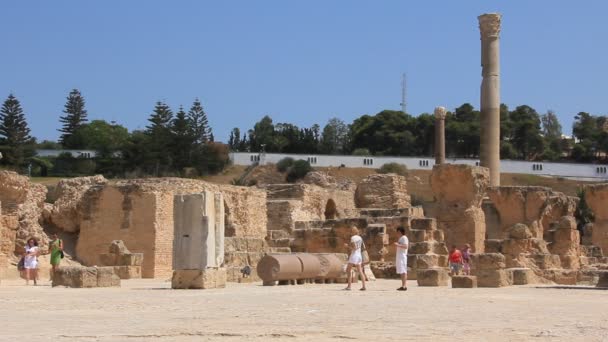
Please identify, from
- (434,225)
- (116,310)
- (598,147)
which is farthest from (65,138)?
(116,310)

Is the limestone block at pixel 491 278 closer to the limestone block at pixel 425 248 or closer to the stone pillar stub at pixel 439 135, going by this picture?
the limestone block at pixel 425 248

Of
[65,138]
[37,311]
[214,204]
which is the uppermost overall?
[65,138]

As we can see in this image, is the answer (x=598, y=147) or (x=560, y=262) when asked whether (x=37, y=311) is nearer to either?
(x=560, y=262)

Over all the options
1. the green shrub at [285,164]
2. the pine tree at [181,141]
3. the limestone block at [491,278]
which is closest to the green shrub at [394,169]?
the green shrub at [285,164]

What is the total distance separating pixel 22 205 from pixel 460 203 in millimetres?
11653

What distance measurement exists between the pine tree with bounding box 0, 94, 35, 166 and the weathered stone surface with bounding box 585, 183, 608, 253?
48.3 m

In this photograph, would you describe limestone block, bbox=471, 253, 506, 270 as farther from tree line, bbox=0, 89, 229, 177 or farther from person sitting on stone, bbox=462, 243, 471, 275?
tree line, bbox=0, 89, 229, 177

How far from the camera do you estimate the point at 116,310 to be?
1069cm

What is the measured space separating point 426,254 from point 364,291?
705 cm

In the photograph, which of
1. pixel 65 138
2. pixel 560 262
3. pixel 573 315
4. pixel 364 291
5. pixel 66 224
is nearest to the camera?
pixel 573 315

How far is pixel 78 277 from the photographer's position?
16766 millimetres

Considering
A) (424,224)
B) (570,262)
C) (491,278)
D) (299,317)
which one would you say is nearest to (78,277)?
(491,278)

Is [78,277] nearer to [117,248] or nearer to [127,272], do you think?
[127,272]

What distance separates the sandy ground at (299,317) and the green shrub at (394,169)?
2226 inches
